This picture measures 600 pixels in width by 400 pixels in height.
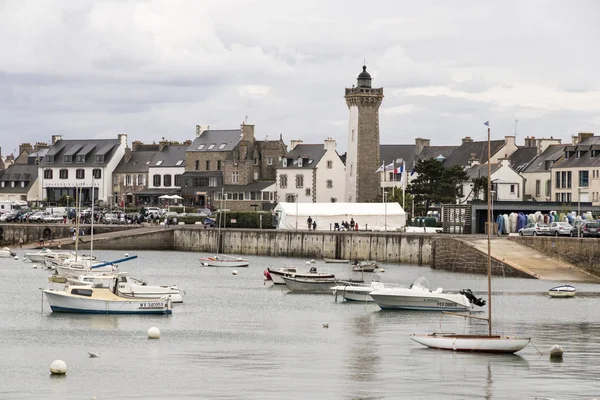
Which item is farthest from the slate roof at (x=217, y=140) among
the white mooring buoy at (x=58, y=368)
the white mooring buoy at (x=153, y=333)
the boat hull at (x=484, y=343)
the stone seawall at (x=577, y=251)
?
the white mooring buoy at (x=58, y=368)

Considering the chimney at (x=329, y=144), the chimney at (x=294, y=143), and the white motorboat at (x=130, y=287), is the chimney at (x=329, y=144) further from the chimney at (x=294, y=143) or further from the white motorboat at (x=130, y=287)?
the white motorboat at (x=130, y=287)

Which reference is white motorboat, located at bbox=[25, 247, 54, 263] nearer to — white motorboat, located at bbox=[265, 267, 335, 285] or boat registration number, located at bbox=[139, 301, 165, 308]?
white motorboat, located at bbox=[265, 267, 335, 285]

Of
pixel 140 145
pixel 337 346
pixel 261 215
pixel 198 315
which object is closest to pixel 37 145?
pixel 140 145

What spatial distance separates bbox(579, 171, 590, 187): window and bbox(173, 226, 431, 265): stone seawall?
21262mm

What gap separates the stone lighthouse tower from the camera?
13100cm

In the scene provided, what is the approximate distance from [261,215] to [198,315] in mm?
60678

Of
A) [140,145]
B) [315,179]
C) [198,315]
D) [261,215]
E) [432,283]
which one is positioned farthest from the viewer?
[140,145]

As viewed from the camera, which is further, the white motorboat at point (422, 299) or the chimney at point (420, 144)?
the chimney at point (420, 144)

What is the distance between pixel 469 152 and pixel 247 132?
25.6 metres

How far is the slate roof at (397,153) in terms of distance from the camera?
147 meters

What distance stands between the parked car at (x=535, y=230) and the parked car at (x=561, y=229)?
39 centimetres

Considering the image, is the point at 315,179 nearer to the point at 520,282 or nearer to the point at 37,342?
the point at 520,282

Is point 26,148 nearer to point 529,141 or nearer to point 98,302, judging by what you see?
point 529,141

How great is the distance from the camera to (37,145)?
174 m
